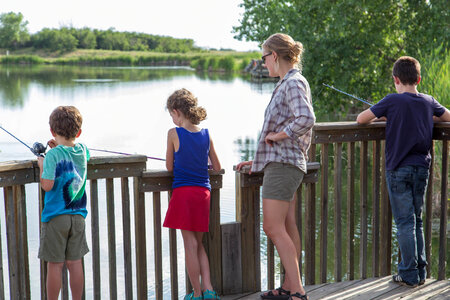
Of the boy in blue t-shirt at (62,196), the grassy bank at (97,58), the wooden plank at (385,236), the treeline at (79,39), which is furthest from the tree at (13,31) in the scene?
the boy in blue t-shirt at (62,196)

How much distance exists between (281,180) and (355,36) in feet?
33.7

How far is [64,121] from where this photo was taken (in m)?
2.54

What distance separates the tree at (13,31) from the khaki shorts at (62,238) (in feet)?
277

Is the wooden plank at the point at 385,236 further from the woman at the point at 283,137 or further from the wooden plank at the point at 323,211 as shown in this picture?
the woman at the point at 283,137

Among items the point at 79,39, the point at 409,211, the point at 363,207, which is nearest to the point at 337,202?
the point at 363,207

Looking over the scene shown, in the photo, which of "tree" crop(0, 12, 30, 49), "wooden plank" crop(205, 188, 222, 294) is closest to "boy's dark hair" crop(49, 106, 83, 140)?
"wooden plank" crop(205, 188, 222, 294)

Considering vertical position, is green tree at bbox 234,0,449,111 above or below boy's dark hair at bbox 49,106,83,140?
above

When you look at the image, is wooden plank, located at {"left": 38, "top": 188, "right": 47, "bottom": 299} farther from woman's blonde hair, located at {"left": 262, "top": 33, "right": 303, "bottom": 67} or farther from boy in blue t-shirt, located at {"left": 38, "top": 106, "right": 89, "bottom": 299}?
woman's blonde hair, located at {"left": 262, "top": 33, "right": 303, "bottom": 67}

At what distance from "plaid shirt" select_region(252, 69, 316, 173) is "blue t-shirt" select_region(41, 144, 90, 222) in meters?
0.76

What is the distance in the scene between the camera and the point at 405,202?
3.13m

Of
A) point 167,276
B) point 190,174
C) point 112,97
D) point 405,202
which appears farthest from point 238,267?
point 112,97

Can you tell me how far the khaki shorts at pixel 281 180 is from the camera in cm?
273

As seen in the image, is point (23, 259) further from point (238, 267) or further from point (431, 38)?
point (431, 38)

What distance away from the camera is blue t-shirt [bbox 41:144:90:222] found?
8.25 ft
